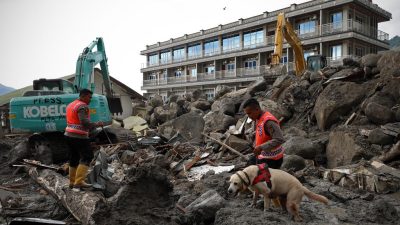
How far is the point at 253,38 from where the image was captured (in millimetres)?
35938

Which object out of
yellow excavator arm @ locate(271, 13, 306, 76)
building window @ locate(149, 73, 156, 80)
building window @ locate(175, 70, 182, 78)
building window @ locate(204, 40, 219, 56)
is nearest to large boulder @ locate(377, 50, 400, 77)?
yellow excavator arm @ locate(271, 13, 306, 76)

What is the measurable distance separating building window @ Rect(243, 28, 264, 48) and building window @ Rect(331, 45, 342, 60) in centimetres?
762

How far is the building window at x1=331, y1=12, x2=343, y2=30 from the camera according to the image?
2804 cm

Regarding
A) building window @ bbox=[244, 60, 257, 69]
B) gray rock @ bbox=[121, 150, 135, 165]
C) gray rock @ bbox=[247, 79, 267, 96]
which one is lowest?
gray rock @ bbox=[121, 150, 135, 165]

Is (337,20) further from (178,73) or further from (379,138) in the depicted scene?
(178,73)

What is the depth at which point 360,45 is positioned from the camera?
29156mm

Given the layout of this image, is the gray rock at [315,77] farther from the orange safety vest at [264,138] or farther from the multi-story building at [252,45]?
the multi-story building at [252,45]

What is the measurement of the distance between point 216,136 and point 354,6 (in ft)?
75.5

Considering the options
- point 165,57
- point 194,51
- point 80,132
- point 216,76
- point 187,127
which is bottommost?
point 187,127

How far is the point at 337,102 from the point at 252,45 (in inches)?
1028

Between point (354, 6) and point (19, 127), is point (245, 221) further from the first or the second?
point (354, 6)

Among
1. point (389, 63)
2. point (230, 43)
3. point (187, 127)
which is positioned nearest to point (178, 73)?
point (230, 43)

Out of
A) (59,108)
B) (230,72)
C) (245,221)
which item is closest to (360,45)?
(230,72)

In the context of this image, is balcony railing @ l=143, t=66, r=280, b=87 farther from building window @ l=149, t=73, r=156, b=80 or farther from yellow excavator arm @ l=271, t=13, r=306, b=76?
yellow excavator arm @ l=271, t=13, r=306, b=76
